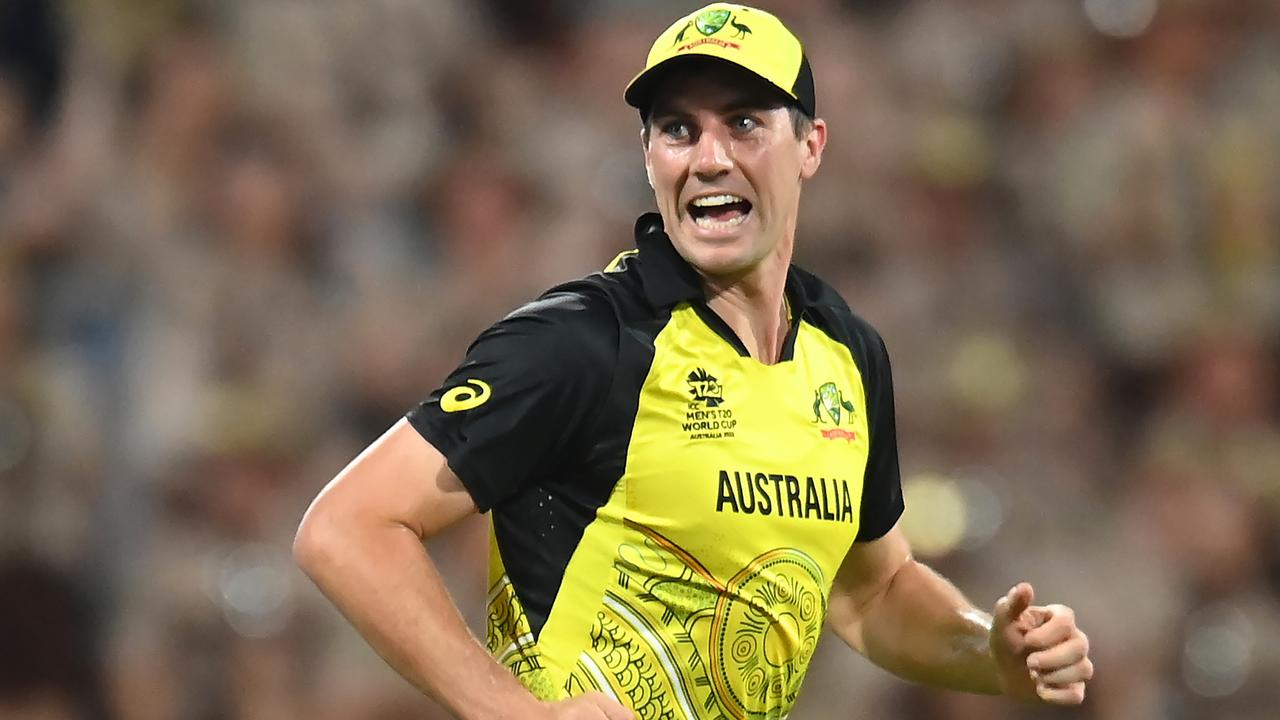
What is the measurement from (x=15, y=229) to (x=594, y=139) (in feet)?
8.38

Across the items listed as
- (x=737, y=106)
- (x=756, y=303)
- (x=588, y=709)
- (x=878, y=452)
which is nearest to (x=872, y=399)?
(x=878, y=452)

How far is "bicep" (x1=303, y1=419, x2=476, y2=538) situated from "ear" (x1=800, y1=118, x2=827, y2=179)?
110 centimetres

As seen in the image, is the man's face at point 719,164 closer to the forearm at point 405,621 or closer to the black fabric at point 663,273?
the black fabric at point 663,273

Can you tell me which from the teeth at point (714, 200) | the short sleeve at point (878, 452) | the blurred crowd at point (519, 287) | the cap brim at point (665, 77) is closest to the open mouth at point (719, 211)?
the teeth at point (714, 200)

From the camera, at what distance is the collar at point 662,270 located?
12.5ft

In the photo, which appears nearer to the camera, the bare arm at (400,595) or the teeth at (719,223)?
the bare arm at (400,595)

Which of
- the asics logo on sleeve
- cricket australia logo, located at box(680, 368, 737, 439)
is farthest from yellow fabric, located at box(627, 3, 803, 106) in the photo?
the asics logo on sleeve

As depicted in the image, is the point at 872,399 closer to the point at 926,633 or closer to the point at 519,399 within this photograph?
the point at 926,633

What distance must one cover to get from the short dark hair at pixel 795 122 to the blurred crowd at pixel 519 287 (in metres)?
3.52

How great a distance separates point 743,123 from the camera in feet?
12.7

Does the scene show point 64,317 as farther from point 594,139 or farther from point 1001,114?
point 1001,114

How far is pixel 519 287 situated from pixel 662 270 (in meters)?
4.27

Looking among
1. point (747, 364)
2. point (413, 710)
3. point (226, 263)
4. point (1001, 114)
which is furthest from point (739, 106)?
point (1001, 114)

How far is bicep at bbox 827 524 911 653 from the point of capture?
436cm
